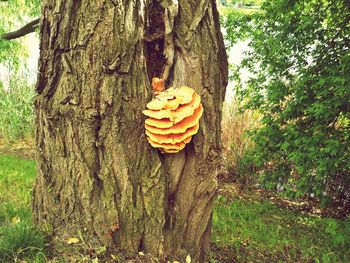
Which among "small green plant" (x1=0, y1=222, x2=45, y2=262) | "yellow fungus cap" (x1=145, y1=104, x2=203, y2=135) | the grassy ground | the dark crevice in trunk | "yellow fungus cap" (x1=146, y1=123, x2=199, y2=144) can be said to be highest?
the dark crevice in trunk

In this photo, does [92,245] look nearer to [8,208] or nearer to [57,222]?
[57,222]

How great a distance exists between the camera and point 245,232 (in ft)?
13.8

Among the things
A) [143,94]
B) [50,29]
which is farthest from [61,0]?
[143,94]

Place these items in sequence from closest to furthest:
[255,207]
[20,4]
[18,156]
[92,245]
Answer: [92,245]
[255,207]
[18,156]
[20,4]

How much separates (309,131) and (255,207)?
150cm

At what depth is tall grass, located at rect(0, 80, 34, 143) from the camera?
8.80m

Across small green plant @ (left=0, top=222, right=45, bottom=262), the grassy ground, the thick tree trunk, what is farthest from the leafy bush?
small green plant @ (left=0, top=222, right=45, bottom=262)

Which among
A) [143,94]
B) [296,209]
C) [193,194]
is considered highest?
[143,94]

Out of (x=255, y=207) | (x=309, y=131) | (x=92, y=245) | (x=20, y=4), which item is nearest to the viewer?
(x=92, y=245)

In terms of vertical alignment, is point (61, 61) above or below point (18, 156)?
above

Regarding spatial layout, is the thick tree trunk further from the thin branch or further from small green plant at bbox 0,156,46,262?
the thin branch

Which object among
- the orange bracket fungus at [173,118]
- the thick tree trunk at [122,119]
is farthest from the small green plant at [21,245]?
the orange bracket fungus at [173,118]

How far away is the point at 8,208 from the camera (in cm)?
383

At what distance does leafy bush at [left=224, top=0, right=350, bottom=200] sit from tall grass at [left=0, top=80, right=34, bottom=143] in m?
5.81
